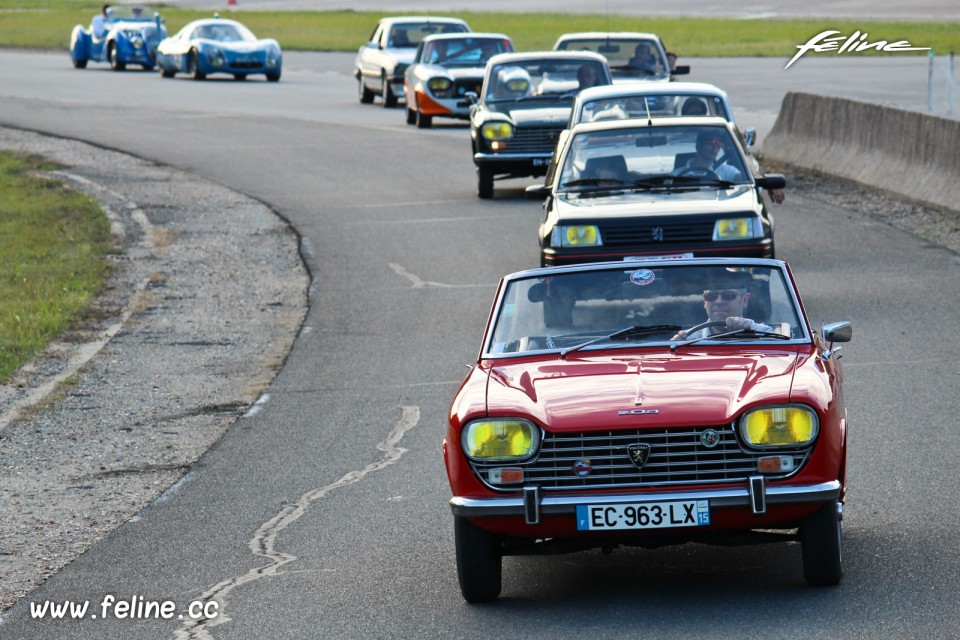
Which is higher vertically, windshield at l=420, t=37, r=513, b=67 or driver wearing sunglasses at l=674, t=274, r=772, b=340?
driver wearing sunglasses at l=674, t=274, r=772, b=340

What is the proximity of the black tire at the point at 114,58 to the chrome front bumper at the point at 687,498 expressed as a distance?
41955 millimetres

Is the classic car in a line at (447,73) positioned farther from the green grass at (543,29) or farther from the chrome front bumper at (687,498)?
the chrome front bumper at (687,498)

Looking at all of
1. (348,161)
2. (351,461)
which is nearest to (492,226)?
(348,161)

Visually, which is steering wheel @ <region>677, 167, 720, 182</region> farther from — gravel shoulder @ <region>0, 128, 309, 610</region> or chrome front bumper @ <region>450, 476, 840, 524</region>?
chrome front bumper @ <region>450, 476, 840, 524</region>

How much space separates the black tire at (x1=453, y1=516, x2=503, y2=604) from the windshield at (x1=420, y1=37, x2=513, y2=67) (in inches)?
946

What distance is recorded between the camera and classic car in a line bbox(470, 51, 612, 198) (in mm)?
20703

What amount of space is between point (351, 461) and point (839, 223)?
33.8 feet

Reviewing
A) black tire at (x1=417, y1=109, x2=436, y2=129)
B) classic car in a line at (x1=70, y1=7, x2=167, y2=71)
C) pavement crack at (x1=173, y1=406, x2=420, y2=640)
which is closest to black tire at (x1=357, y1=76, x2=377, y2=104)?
black tire at (x1=417, y1=109, x2=436, y2=129)

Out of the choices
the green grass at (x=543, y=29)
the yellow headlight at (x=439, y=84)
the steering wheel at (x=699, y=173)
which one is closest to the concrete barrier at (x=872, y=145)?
the steering wheel at (x=699, y=173)

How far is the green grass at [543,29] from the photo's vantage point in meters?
47.5

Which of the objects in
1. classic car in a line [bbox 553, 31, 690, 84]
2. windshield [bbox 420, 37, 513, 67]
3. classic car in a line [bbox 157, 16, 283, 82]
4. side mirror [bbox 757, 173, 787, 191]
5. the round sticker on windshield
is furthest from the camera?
classic car in a line [bbox 157, 16, 283, 82]

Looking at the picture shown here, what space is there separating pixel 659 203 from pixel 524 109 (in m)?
8.75

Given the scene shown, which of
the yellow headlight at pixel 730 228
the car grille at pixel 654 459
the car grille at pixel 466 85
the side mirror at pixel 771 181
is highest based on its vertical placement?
the car grille at pixel 654 459

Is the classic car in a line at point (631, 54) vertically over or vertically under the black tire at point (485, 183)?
over
